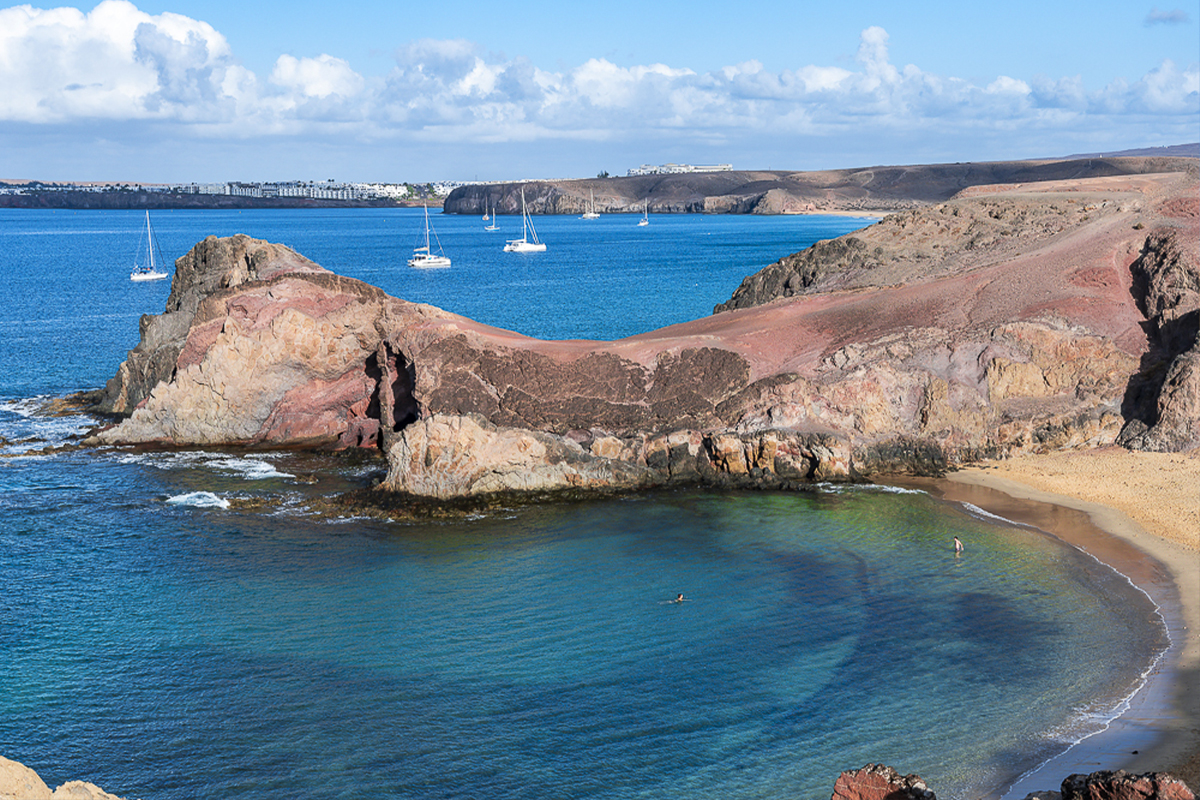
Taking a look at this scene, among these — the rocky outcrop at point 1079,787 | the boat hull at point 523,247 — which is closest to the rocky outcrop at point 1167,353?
the rocky outcrop at point 1079,787

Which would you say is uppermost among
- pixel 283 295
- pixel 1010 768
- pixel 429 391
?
pixel 283 295

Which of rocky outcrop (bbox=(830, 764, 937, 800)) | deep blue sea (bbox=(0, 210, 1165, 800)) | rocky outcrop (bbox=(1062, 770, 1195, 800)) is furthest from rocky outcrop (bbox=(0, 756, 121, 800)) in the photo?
rocky outcrop (bbox=(1062, 770, 1195, 800))

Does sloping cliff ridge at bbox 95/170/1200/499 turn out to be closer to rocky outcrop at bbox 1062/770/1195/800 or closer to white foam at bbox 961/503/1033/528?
white foam at bbox 961/503/1033/528

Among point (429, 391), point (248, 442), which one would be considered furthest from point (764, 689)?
point (248, 442)

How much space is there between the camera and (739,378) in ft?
135

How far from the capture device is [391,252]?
168 meters

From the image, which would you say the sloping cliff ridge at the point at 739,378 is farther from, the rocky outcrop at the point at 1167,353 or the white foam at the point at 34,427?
the white foam at the point at 34,427

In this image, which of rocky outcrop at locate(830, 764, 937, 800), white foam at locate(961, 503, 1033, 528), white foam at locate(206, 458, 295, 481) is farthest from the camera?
white foam at locate(206, 458, 295, 481)

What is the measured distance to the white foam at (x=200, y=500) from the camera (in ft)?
121

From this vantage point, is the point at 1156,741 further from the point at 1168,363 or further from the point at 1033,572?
the point at 1168,363

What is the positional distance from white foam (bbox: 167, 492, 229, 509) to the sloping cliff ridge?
19.4 ft

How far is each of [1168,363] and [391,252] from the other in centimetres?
14166

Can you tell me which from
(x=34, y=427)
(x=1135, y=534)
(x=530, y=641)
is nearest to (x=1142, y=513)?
(x=1135, y=534)

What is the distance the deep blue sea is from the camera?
2028 cm
